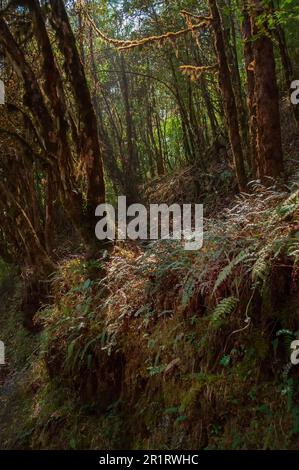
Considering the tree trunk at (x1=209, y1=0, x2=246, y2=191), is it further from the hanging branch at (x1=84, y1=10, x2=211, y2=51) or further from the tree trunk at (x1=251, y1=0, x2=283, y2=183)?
the tree trunk at (x1=251, y1=0, x2=283, y2=183)

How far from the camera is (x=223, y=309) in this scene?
12.5 ft

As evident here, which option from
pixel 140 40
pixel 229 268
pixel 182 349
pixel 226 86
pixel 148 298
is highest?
pixel 140 40

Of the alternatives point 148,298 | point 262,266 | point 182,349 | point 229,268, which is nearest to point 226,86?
point 148,298

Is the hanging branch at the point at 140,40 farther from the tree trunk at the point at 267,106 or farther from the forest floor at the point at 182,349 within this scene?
the forest floor at the point at 182,349

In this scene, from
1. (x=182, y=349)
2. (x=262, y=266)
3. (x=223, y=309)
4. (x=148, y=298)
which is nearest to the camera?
(x=262, y=266)

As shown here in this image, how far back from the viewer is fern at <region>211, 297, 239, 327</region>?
150 inches

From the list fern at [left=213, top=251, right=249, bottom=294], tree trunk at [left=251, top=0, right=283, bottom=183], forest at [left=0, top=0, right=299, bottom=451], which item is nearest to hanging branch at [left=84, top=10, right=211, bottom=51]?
forest at [left=0, top=0, right=299, bottom=451]

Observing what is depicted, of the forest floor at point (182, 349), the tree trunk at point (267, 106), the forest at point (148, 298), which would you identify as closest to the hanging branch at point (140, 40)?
the forest at point (148, 298)

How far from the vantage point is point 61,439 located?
202 inches

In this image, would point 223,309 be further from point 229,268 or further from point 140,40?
point 140,40

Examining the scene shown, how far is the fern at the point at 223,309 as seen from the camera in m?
3.80

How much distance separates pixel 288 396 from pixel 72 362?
2.95 meters

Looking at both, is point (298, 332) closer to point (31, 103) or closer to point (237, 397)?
point (237, 397)
